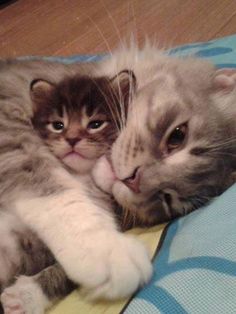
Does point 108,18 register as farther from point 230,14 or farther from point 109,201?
point 109,201

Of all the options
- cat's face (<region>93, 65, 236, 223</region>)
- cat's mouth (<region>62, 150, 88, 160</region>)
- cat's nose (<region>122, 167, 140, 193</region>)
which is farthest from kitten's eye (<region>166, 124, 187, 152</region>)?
cat's mouth (<region>62, 150, 88, 160</region>)

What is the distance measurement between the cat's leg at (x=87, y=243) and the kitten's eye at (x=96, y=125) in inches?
6.7

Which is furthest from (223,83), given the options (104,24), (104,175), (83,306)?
(104,24)

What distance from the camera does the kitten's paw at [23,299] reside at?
88 cm

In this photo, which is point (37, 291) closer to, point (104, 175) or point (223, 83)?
point (104, 175)

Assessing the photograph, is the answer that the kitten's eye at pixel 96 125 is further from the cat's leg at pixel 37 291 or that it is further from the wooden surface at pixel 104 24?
the wooden surface at pixel 104 24

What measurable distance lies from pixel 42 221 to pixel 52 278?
12 centimetres

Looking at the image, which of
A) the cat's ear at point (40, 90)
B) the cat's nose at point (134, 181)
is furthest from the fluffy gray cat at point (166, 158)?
the cat's ear at point (40, 90)

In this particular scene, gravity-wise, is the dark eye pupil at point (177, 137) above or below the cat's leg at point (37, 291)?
above

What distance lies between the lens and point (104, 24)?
262cm

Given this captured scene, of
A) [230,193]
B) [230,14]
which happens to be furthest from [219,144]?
[230,14]

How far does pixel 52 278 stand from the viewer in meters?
0.96

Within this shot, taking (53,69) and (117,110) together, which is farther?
(53,69)

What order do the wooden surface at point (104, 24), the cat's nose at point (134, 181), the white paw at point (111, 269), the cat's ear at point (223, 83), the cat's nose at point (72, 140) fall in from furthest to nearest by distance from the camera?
the wooden surface at point (104, 24), the cat's ear at point (223, 83), the cat's nose at point (72, 140), the cat's nose at point (134, 181), the white paw at point (111, 269)
